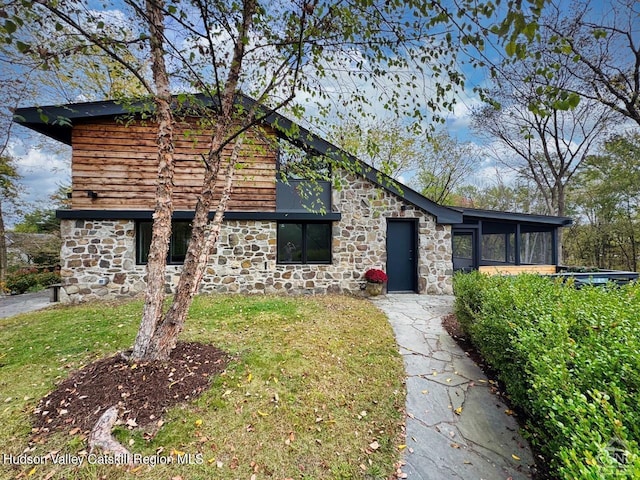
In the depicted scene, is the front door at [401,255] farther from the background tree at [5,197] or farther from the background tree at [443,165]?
the background tree at [5,197]

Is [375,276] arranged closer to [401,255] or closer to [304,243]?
[401,255]

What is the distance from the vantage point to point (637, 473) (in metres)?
0.97

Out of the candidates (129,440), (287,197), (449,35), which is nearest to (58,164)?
(287,197)

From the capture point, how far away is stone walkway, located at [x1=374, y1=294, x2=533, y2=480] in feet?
6.88

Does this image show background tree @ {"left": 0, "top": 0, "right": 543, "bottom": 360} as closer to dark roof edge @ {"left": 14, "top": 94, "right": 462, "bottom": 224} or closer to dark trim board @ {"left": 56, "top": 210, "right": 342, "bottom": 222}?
dark roof edge @ {"left": 14, "top": 94, "right": 462, "bottom": 224}

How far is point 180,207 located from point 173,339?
488cm

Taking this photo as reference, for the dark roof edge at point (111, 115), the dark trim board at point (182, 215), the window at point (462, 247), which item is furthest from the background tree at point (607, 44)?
the dark trim board at point (182, 215)

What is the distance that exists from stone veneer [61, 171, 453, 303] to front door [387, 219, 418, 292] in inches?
9.9

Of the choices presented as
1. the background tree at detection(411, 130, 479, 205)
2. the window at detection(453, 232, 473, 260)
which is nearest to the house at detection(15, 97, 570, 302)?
the window at detection(453, 232, 473, 260)

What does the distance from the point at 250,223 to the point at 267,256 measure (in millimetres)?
1005

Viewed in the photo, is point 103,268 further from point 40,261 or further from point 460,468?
point 460,468

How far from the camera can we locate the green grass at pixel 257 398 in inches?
80.5

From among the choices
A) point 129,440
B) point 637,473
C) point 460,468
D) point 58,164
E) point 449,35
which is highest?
point 58,164

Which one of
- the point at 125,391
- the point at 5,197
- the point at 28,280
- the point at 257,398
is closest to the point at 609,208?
the point at 257,398
